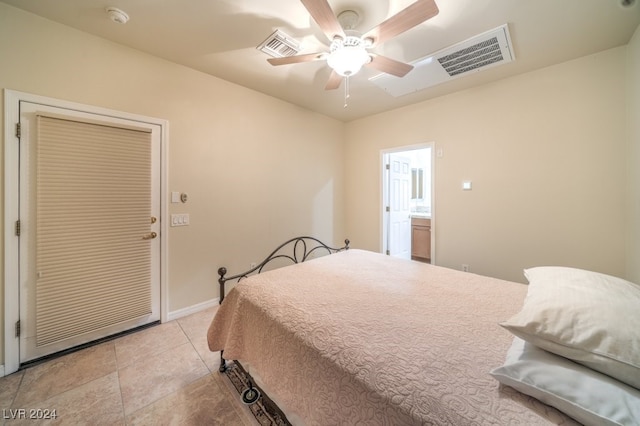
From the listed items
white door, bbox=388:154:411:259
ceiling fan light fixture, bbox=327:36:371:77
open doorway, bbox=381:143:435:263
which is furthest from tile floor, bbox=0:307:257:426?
white door, bbox=388:154:411:259

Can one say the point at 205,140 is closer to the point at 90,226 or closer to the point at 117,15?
the point at 117,15

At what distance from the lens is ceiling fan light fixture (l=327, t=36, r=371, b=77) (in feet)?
5.30

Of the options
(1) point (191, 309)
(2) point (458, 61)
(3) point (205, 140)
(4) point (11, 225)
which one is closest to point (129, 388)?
(1) point (191, 309)

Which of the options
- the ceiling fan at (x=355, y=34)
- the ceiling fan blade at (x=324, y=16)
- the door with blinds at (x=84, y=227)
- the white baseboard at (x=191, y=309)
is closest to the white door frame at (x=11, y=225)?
the door with blinds at (x=84, y=227)

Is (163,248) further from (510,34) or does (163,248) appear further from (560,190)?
(560,190)

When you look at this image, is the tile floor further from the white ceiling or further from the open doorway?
the open doorway

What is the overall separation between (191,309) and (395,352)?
2.46m

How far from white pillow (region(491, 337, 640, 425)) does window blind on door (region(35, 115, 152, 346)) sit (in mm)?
2787

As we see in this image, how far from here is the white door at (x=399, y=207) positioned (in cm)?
403

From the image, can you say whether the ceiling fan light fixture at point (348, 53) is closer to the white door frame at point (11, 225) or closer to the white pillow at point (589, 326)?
the white pillow at point (589, 326)

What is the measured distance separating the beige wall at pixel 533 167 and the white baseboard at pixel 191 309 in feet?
9.86

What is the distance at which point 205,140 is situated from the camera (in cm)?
266

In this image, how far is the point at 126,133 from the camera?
84.8 inches

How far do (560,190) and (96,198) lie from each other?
14.5 ft
